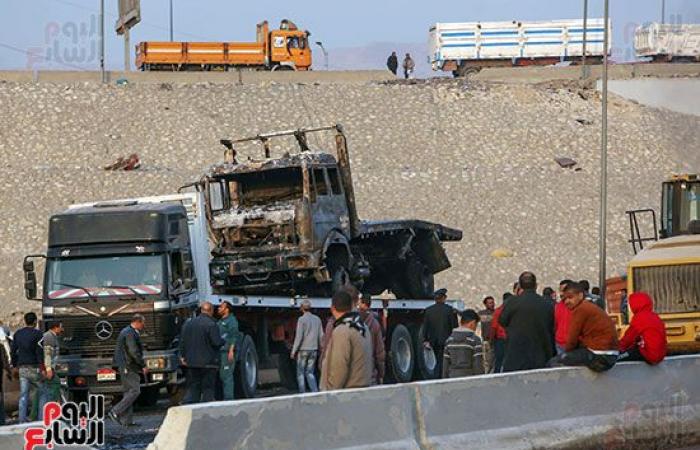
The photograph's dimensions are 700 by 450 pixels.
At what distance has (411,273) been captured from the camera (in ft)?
103

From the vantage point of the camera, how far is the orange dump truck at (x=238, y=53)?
65375mm

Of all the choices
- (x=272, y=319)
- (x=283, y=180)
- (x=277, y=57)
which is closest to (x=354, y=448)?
(x=272, y=319)

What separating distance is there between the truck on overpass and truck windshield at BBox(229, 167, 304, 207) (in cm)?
2

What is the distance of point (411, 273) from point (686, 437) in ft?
50.9

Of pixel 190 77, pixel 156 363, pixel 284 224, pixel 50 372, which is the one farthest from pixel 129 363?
pixel 190 77

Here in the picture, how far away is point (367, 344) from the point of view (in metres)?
13.8

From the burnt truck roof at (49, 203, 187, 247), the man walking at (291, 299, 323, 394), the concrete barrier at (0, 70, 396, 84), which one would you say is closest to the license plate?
the burnt truck roof at (49, 203, 187, 247)

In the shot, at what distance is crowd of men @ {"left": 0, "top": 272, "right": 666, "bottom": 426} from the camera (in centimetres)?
1374

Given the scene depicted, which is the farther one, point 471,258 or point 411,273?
point 471,258

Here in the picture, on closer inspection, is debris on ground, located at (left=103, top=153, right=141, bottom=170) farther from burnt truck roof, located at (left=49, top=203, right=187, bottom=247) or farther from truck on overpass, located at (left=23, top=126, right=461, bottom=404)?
burnt truck roof, located at (left=49, top=203, right=187, bottom=247)

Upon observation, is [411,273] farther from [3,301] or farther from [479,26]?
[479,26]

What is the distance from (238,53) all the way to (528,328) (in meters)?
51.0

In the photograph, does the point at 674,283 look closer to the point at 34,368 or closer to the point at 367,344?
the point at 34,368

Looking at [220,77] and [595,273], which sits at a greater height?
[220,77]
